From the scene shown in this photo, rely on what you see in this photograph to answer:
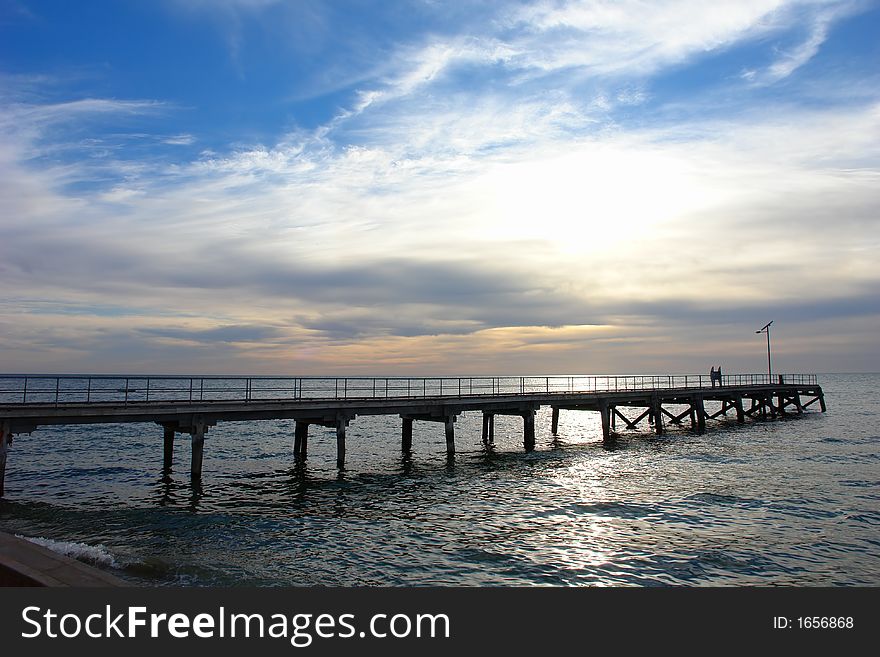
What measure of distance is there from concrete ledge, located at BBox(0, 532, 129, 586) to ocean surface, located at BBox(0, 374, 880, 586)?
3.57m

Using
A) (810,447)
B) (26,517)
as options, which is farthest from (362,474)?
(810,447)

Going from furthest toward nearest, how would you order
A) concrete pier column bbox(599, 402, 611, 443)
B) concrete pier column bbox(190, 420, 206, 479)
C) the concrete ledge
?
concrete pier column bbox(599, 402, 611, 443) < concrete pier column bbox(190, 420, 206, 479) < the concrete ledge

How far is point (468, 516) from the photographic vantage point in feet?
74.2

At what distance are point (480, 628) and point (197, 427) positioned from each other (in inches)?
858

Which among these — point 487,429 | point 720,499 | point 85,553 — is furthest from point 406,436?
point 85,553

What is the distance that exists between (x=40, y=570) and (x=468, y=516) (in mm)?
15311

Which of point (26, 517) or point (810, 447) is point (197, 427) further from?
point (810, 447)

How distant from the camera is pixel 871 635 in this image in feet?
32.1

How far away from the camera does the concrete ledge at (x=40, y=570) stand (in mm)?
9570

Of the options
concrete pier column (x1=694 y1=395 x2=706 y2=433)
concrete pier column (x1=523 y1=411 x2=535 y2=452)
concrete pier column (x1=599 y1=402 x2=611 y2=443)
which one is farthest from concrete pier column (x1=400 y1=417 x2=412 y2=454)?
concrete pier column (x1=694 y1=395 x2=706 y2=433)

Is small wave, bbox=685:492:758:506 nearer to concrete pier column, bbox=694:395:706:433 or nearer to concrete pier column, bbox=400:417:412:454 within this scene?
concrete pier column, bbox=400:417:412:454

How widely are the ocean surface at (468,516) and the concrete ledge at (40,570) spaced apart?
357 centimetres

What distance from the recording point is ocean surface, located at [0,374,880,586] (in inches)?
630

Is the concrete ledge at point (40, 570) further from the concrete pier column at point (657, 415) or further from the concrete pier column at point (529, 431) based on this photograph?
the concrete pier column at point (657, 415)
